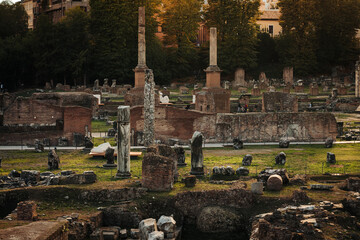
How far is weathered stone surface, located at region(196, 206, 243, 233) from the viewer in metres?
18.1

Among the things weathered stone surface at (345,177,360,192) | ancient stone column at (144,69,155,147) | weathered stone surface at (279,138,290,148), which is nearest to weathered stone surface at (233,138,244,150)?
weathered stone surface at (279,138,290,148)

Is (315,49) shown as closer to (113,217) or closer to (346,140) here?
(346,140)

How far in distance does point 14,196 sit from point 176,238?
5.85 metres

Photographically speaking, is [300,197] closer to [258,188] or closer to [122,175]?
[258,188]

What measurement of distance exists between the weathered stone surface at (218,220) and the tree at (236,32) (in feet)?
152

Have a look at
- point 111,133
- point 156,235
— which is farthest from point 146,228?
point 111,133

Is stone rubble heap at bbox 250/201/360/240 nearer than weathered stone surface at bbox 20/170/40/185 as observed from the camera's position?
Yes

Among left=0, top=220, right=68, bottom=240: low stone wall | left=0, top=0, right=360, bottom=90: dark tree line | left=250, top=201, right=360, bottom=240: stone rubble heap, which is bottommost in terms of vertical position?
left=250, top=201, right=360, bottom=240: stone rubble heap

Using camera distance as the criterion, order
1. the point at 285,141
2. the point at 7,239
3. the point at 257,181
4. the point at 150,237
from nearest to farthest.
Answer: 1. the point at 7,239
2. the point at 150,237
3. the point at 257,181
4. the point at 285,141

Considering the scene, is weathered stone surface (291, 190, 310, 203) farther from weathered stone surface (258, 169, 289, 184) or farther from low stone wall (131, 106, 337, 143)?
low stone wall (131, 106, 337, 143)

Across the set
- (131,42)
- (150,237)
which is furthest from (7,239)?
(131,42)

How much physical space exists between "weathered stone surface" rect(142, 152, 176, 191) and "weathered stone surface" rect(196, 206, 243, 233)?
1.74 m

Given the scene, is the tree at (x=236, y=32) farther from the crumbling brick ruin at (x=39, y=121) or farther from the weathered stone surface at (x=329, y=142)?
the weathered stone surface at (x=329, y=142)

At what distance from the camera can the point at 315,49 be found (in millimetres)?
65125
